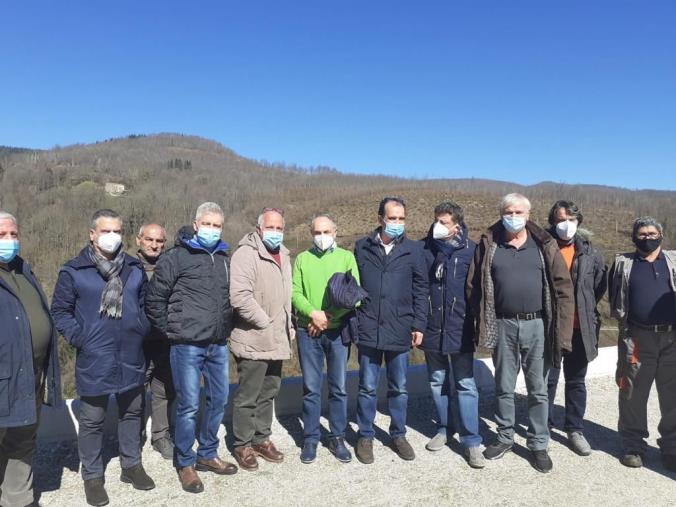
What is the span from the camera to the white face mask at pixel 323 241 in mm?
3723

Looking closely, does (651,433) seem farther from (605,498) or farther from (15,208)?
(15,208)

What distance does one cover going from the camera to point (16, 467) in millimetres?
2926

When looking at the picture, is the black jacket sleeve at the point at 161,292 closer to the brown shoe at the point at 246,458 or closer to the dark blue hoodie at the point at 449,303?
the brown shoe at the point at 246,458

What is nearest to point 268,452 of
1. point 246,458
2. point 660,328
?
point 246,458

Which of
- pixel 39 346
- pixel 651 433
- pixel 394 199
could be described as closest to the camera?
pixel 39 346

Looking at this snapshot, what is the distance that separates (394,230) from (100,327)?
7.21 ft

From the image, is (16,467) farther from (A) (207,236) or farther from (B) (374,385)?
(B) (374,385)

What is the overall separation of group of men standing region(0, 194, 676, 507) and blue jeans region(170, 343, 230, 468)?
11 mm

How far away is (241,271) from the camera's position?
3.51 metres

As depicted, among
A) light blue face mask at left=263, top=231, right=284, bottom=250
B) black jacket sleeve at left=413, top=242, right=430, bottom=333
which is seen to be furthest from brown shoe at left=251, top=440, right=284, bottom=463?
light blue face mask at left=263, top=231, right=284, bottom=250

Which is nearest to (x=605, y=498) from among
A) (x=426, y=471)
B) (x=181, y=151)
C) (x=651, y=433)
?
(x=426, y=471)

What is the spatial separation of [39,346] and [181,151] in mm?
97585

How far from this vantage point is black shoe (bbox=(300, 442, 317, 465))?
3.72 m

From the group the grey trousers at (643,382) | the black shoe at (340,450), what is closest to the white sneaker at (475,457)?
the black shoe at (340,450)
